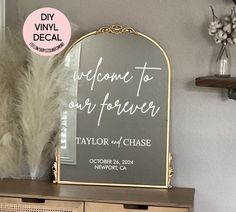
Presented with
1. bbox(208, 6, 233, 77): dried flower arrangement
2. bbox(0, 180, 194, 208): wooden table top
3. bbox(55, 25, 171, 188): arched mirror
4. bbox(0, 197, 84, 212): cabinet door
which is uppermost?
bbox(208, 6, 233, 77): dried flower arrangement

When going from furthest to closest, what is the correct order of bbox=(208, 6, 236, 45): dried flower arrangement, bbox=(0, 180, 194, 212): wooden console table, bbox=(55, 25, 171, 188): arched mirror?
bbox=(55, 25, 171, 188): arched mirror → bbox=(208, 6, 236, 45): dried flower arrangement → bbox=(0, 180, 194, 212): wooden console table

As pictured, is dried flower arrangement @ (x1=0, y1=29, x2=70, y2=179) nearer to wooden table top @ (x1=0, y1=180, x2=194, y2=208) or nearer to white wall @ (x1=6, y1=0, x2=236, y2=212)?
wooden table top @ (x1=0, y1=180, x2=194, y2=208)

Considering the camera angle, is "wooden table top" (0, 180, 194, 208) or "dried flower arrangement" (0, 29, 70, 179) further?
"dried flower arrangement" (0, 29, 70, 179)

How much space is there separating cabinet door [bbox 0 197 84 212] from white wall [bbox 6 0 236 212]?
0.52m

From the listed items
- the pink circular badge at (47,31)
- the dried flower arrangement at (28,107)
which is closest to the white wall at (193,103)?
the pink circular badge at (47,31)

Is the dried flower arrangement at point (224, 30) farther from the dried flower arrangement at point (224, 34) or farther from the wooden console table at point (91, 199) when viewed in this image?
the wooden console table at point (91, 199)

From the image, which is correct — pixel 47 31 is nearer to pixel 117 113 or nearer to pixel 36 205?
pixel 117 113

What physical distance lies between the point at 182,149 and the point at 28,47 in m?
0.84

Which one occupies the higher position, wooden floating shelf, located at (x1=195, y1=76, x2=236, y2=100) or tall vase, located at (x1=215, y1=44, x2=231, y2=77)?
tall vase, located at (x1=215, y1=44, x2=231, y2=77)

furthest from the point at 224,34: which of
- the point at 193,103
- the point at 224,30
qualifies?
the point at 193,103

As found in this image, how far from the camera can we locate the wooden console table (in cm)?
200

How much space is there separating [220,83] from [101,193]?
0.68 metres

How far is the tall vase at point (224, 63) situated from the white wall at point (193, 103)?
0.05 meters

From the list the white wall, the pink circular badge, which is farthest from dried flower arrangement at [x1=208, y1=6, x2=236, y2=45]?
the pink circular badge
